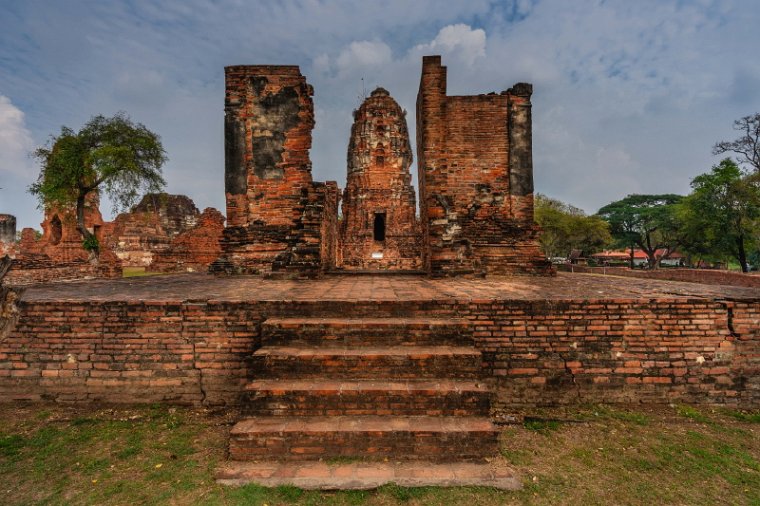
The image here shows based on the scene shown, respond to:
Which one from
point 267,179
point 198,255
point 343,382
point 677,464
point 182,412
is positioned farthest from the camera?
point 198,255

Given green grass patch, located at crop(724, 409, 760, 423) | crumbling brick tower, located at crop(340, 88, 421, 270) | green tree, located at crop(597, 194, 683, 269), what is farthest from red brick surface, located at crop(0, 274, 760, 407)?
green tree, located at crop(597, 194, 683, 269)

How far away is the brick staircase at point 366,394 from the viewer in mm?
2973

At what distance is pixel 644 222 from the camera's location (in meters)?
34.2

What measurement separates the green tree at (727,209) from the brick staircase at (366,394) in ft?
71.6

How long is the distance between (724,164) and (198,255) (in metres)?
26.9

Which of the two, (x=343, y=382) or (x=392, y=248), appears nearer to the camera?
(x=343, y=382)

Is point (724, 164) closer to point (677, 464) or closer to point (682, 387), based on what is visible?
point (682, 387)

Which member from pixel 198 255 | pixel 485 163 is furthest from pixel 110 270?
pixel 485 163

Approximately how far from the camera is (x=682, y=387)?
4133mm

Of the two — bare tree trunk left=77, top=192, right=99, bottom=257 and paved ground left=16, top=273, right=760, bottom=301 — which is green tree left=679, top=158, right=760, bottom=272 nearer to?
paved ground left=16, top=273, right=760, bottom=301

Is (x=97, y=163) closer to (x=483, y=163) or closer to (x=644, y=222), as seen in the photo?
(x=483, y=163)

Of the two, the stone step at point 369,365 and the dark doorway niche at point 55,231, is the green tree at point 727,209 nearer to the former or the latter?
the stone step at point 369,365

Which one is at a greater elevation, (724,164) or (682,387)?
(724,164)

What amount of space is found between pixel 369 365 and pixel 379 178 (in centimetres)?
1579
